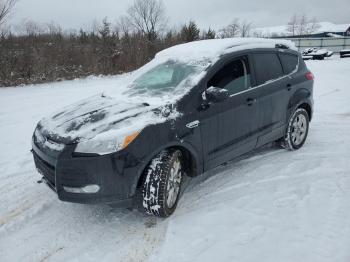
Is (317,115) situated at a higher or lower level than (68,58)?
lower

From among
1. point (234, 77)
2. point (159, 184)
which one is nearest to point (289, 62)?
point (234, 77)

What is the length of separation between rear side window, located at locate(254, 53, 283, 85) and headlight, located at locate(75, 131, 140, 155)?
2.28 metres

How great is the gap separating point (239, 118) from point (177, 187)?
4.01 feet

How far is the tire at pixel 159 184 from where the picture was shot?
315 centimetres

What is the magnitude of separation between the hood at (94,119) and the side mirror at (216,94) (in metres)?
0.65

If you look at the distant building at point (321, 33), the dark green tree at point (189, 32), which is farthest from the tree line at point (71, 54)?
the distant building at point (321, 33)

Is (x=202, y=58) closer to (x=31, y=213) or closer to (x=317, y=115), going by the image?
(x=31, y=213)

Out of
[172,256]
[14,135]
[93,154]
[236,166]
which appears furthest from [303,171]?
[14,135]

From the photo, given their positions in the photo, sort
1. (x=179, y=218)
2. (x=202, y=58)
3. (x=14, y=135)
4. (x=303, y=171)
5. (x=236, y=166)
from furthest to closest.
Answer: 1. (x=14, y=135)
2. (x=236, y=166)
3. (x=303, y=171)
4. (x=202, y=58)
5. (x=179, y=218)

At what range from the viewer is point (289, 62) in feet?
16.8

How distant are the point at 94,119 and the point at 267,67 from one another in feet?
8.58

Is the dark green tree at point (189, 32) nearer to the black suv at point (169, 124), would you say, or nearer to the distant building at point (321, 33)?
the black suv at point (169, 124)

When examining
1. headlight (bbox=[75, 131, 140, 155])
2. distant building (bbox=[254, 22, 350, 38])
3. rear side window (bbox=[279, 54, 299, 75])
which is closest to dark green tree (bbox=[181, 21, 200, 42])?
rear side window (bbox=[279, 54, 299, 75])

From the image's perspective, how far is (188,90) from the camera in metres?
3.57
